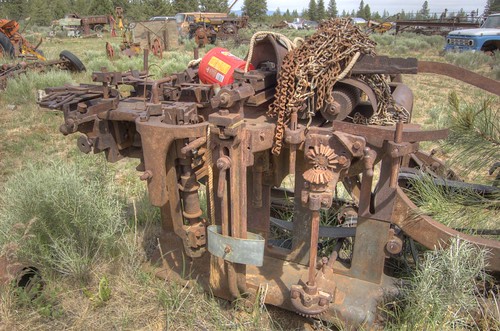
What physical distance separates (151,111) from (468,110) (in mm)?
1879

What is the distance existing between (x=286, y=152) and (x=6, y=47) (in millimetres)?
13260

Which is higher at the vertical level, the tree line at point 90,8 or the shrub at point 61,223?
the tree line at point 90,8

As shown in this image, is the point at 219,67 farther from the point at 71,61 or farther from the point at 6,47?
the point at 6,47

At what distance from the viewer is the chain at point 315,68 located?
81.8 inches

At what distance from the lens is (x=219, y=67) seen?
2.88 meters

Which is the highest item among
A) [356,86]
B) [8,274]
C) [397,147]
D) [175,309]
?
[356,86]

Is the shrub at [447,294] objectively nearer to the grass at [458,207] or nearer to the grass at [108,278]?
the grass at [108,278]

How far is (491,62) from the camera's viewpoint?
1445cm

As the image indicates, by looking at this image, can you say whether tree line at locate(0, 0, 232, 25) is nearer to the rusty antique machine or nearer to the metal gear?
the rusty antique machine

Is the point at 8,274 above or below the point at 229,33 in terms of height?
below

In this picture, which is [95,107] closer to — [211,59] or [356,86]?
[211,59]

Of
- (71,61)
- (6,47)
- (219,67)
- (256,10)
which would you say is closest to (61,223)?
(219,67)

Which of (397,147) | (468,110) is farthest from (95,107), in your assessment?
(468,110)

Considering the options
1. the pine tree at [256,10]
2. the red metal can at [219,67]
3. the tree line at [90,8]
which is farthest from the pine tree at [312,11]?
the red metal can at [219,67]
